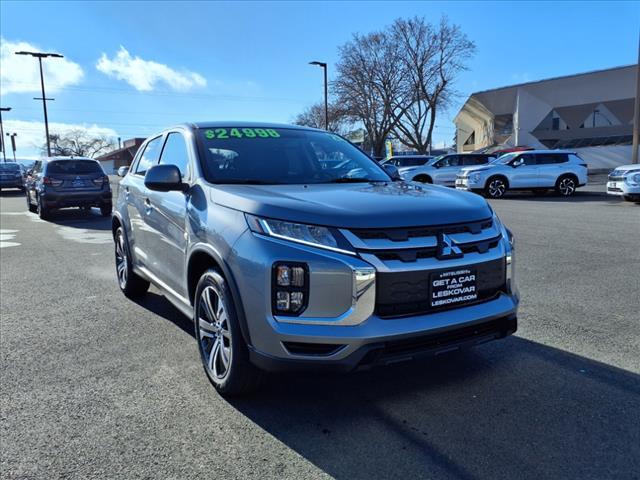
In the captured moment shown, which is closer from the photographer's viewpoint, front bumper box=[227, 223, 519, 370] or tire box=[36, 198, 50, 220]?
front bumper box=[227, 223, 519, 370]

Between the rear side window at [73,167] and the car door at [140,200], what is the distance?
1006 cm

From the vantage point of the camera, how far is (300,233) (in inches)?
111

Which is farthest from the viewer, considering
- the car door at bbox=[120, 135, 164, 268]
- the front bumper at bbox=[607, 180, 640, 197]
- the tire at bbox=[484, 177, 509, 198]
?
the tire at bbox=[484, 177, 509, 198]

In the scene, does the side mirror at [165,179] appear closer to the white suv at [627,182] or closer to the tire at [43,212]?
the tire at [43,212]

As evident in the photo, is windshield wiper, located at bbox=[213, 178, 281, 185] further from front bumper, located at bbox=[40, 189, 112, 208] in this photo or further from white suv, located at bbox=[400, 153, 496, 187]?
white suv, located at bbox=[400, 153, 496, 187]

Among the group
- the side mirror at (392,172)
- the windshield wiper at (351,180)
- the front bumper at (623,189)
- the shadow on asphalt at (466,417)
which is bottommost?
the shadow on asphalt at (466,417)

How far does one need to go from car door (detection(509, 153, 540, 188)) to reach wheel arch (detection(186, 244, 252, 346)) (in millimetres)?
18331

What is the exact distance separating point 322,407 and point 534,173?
62.1ft

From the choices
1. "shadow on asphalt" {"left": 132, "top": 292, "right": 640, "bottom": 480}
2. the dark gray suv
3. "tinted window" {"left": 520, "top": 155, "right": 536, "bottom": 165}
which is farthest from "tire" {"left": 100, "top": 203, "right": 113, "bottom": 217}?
"tinted window" {"left": 520, "top": 155, "right": 536, "bottom": 165}

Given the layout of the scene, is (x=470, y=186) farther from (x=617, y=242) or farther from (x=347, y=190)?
(x=347, y=190)

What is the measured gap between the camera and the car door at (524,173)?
1988 cm

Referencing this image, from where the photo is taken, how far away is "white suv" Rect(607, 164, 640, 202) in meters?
15.0

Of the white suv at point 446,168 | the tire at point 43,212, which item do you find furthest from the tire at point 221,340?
the white suv at point 446,168

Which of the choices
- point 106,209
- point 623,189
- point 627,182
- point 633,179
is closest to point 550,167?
point 623,189
